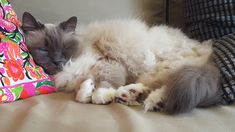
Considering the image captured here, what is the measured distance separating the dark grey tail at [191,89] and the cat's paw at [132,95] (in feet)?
0.47

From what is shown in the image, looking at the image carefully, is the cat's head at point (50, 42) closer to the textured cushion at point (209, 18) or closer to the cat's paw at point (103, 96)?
the cat's paw at point (103, 96)

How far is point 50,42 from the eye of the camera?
4.90 ft

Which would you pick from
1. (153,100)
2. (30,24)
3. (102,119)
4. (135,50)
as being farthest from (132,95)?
(30,24)

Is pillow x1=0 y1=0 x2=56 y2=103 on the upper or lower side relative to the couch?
upper

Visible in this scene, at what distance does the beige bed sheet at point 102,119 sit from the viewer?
0.96 metres

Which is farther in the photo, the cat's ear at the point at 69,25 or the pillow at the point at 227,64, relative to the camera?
the cat's ear at the point at 69,25

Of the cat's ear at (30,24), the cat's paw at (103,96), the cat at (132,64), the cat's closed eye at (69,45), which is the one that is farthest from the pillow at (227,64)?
the cat's ear at (30,24)

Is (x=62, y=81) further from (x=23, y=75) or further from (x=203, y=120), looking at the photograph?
(x=203, y=120)

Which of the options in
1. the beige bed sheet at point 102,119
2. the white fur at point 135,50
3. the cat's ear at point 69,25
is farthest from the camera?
the cat's ear at point 69,25

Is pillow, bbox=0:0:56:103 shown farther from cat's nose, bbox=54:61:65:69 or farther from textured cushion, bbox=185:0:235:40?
textured cushion, bbox=185:0:235:40

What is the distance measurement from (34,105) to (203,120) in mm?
636

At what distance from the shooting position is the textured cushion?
1.54 meters

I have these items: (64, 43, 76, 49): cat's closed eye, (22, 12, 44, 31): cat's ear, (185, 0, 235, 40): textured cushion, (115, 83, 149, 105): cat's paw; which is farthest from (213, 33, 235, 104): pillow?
(22, 12, 44, 31): cat's ear

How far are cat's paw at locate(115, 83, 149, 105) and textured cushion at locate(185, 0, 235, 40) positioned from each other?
0.56m
